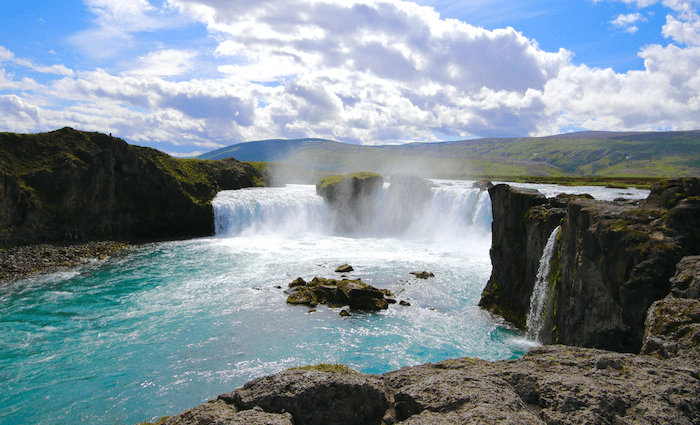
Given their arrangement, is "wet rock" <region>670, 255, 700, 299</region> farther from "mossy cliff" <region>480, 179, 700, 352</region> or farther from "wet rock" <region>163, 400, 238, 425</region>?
"wet rock" <region>163, 400, 238, 425</region>

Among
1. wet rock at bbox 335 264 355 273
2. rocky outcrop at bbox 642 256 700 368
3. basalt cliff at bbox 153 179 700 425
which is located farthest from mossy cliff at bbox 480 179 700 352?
wet rock at bbox 335 264 355 273

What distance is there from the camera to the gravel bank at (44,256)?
28.2 m

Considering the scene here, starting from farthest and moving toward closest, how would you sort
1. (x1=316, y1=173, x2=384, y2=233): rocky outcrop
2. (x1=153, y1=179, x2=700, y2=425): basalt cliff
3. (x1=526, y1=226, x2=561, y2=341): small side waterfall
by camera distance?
(x1=316, y1=173, x2=384, y2=233): rocky outcrop < (x1=526, y1=226, x2=561, y2=341): small side waterfall < (x1=153, y1=179, x2=700, y2=425): basalt cliff

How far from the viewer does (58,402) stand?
12852 mm

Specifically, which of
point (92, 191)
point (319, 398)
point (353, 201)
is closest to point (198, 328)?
point (319, 398)

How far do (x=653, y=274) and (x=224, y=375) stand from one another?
49.7 feet

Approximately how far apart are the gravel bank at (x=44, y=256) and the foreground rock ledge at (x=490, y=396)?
32539 millimetres

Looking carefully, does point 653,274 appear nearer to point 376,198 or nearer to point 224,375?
point 224,375

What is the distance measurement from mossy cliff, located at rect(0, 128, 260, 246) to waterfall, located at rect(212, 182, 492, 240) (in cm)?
377

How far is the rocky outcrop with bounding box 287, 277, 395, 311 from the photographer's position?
73.7 feet

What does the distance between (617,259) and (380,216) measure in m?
44.3

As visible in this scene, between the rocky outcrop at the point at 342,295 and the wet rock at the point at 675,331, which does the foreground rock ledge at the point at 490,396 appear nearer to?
the wet rock at the point at 675,331

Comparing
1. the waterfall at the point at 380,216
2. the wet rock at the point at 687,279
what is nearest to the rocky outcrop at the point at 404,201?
the waterfall at the point at 380,216

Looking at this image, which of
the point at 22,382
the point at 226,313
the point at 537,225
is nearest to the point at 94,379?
the point at 22,382
